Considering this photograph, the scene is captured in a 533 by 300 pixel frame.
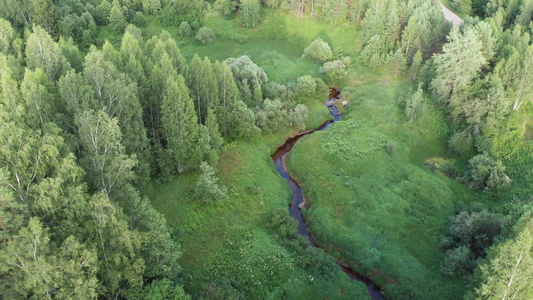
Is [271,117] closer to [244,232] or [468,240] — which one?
[244,232]

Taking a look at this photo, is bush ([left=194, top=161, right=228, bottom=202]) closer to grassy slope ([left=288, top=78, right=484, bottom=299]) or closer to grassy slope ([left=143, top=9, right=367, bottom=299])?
grassy slope ([left=143, top=9, right=367, bottom=299])

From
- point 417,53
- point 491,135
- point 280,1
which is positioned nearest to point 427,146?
point 491,135

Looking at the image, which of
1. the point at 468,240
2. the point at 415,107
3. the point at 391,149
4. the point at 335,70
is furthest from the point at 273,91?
the point at 468,240

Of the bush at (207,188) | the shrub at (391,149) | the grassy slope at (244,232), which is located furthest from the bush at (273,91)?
the bush at (207,188)

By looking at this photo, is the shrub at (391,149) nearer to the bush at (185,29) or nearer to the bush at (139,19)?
the bush at (185,29)

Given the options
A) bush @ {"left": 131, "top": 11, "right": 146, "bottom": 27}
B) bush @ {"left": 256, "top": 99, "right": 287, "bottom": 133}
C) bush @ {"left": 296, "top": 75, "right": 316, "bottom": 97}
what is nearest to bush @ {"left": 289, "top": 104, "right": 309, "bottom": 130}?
bush @ {"left": 256, "top": 99, "right": 287, "bottom": 133}
